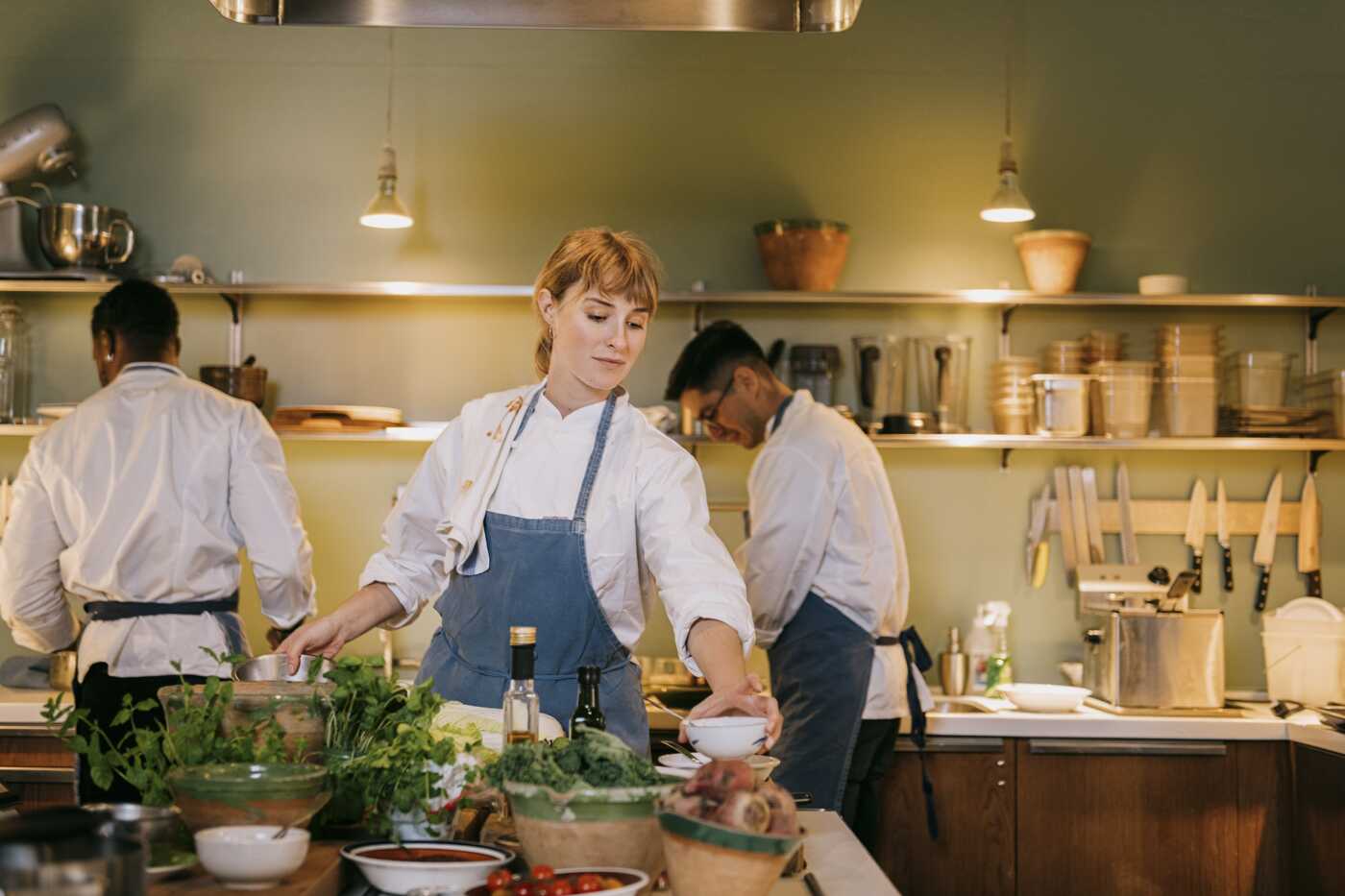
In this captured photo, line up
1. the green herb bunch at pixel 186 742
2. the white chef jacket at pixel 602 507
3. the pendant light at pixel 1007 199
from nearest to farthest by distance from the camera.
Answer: the green herb bunch at pixel 186 742
the white chef jacket at pixel 602 507
the pendant light at pixel 1007 199

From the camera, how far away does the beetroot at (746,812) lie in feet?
4.99

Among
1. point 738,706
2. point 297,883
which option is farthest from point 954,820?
point 297,883

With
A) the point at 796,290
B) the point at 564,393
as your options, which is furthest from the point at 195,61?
the point at 564,393

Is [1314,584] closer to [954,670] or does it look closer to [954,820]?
[954,670]

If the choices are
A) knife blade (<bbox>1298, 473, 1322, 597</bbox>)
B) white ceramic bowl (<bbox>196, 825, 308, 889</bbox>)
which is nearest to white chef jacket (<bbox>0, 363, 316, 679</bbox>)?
white ceramic bowl (<bbox>196, 825, 308, 889</bbox>)

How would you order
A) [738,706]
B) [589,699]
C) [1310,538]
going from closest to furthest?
[738,706] < [589,699] < [1310,538]

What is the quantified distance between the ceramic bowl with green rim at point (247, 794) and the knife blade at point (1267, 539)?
145 inches

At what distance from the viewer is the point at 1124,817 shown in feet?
12.8

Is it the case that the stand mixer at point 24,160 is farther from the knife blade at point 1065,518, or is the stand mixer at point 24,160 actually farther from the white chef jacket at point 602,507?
the knife blade at point 1065,518

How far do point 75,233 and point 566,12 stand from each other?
242 centimetres

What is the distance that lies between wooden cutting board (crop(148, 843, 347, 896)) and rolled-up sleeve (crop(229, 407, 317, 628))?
6.44 ft

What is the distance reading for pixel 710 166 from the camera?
4.68 meters

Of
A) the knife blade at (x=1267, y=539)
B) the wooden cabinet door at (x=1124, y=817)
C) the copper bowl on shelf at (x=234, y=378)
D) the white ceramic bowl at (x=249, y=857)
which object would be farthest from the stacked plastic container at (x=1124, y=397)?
the white ceramic bowl at (x=249, y=857)

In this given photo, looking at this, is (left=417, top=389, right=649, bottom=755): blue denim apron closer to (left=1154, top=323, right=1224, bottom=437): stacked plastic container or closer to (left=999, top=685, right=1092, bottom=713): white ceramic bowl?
(left=999, top=685, right=1092, bottom=713): white ceramic bowl
